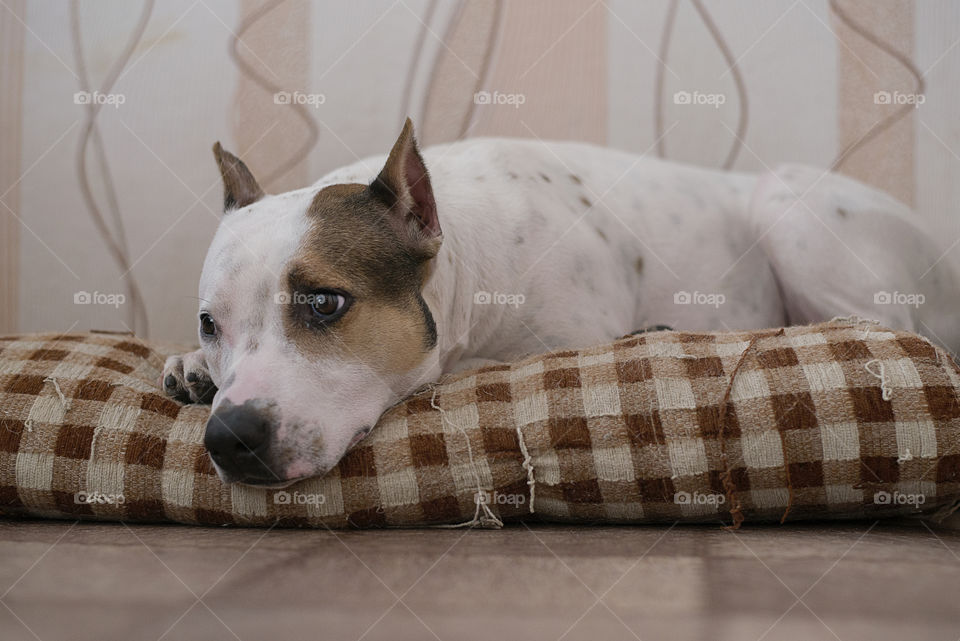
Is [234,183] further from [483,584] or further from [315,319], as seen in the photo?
[483,584]

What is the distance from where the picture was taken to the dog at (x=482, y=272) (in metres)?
1.47

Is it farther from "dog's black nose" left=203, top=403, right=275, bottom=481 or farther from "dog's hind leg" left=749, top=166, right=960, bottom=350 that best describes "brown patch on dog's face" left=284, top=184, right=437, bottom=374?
"dog's hind leg" left=749, top=166, right=960, bottom=350

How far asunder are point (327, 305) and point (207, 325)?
0.96 feet

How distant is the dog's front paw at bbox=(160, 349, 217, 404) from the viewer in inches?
68.8

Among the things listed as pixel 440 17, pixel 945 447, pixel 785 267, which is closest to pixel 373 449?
pixel 945 447

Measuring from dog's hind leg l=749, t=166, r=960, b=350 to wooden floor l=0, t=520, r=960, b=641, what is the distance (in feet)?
3.40

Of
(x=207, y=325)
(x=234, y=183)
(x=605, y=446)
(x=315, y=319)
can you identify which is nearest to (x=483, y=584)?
(x=605, y=446)

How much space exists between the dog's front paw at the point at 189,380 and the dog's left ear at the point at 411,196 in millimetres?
553

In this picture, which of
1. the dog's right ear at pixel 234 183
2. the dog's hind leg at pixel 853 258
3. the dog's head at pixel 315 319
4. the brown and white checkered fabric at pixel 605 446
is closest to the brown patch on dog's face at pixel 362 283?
the dog's head at pixel 315 319

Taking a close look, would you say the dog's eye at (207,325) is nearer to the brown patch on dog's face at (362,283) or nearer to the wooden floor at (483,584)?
the brown patch on dog's face at (362,283)

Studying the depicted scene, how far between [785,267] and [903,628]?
1.61 metres

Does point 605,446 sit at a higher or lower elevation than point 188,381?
lower

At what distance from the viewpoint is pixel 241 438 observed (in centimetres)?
131

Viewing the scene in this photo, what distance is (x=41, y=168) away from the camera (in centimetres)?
306
